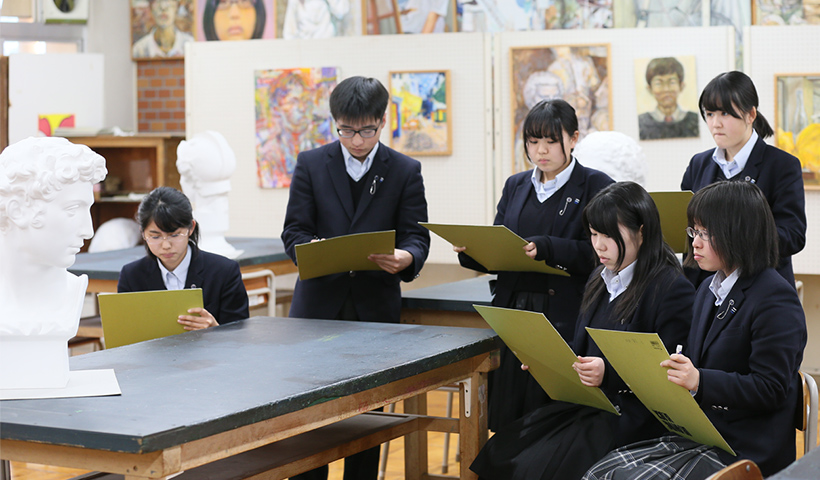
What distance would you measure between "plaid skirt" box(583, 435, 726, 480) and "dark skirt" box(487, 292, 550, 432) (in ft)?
2.15

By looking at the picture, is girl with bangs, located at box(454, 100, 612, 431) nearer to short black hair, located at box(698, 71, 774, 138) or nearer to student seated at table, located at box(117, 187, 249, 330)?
short black hair, located at box(698, 71, 774, 138)

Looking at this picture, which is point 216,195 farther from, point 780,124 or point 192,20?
point 780,124

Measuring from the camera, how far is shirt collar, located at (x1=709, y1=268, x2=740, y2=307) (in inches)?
88.7

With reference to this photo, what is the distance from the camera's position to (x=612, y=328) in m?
2.52

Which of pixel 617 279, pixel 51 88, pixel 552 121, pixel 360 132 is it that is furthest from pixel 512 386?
pixel 51 88

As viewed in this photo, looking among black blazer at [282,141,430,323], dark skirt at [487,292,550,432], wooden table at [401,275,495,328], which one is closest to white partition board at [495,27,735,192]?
wooden table at [401,275,495,328]

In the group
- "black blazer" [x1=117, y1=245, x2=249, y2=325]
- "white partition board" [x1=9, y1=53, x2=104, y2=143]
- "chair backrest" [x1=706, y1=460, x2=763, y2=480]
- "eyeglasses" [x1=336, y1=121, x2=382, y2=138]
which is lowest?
"chair backrest" [x1=706, y1=460, x2=763, y2=480]

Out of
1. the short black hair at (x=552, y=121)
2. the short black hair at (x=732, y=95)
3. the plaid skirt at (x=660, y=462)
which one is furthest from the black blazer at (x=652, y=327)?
the short black hair at (x=732, y=95)

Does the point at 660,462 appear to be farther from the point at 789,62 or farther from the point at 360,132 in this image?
the point at 789,62

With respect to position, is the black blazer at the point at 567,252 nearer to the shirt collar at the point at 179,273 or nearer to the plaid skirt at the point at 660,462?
the plaid skirt at the point at 660,462

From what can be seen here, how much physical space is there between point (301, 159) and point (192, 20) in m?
4.12

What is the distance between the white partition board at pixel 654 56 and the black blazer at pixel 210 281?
2.74 meters

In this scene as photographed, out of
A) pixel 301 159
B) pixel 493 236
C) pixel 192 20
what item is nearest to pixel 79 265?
pixel 301 159

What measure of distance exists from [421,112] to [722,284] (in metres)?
3.51
